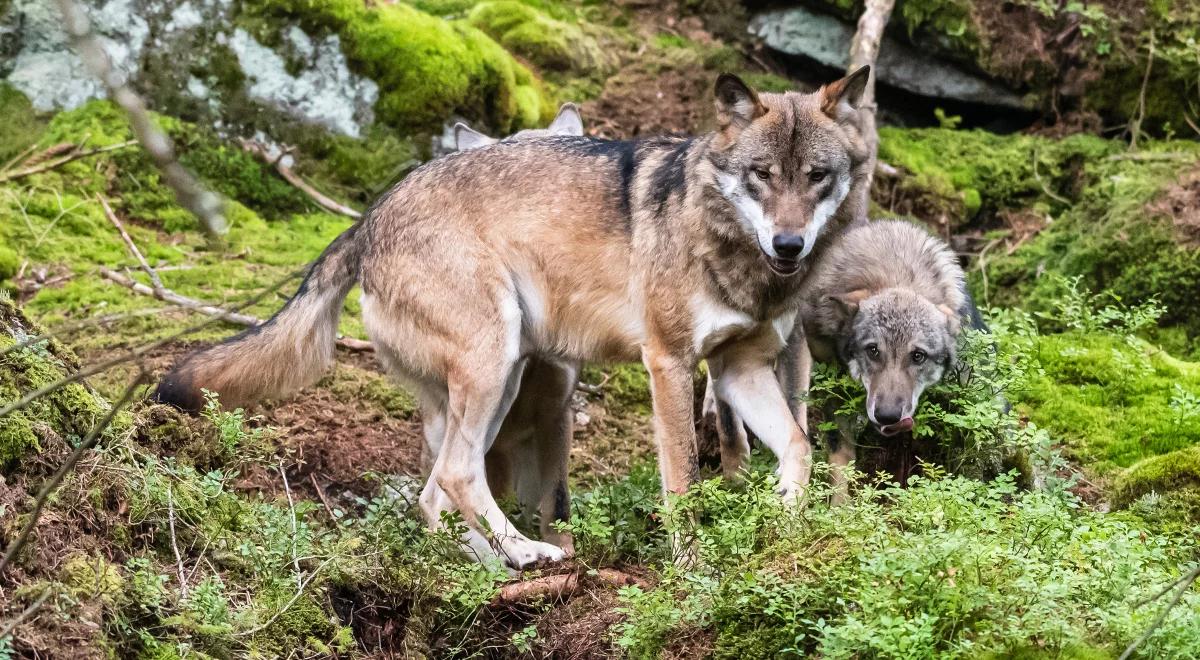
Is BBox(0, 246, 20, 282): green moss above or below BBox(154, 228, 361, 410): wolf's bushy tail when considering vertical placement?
below

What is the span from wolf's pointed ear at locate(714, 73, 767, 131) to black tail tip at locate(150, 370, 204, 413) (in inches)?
114

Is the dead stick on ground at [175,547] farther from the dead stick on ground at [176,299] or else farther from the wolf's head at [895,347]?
the dead stick on ground at [176,299]

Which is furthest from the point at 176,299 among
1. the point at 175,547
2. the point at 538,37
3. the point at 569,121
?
the point at 538,37

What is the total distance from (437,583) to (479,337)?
53.4 inches

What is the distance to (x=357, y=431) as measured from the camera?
24.4 ft

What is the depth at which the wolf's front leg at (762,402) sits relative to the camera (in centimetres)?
574

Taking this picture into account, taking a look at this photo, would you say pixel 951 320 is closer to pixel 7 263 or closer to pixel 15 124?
pixel 7 263

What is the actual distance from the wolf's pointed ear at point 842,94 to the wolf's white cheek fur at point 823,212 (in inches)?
13.8

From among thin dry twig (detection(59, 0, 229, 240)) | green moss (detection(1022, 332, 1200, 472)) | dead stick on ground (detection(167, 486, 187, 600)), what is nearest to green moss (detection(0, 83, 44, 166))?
dead stick on ground (detection(167, 486, 187, 600))

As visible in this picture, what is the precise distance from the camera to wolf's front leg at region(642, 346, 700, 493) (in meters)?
5.77

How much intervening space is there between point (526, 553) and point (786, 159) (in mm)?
2234

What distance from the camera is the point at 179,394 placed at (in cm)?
574

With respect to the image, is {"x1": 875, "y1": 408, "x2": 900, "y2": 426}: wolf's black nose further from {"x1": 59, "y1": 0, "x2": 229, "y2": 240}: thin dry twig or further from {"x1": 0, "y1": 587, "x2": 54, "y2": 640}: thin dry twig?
{"x1": 59, "y1": 0, "x2": 229, "y2": 240}: thin dry twig

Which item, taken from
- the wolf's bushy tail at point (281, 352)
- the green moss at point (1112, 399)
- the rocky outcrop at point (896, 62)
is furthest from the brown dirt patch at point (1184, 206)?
the wolf's bushy tail at point (281, 352)
